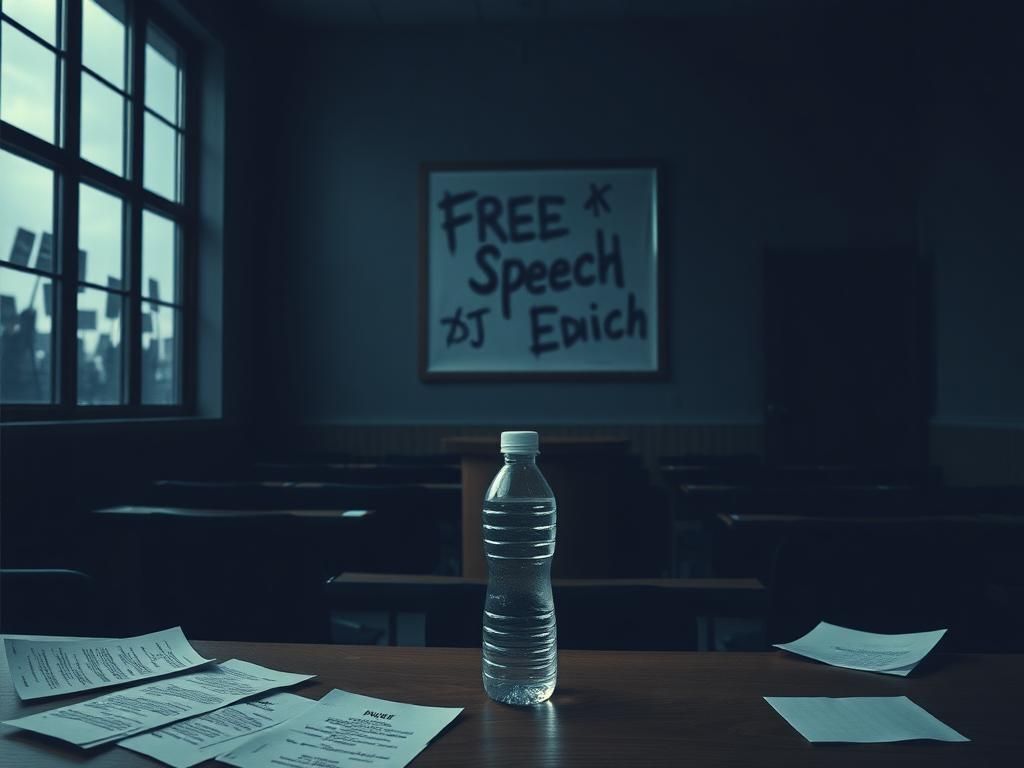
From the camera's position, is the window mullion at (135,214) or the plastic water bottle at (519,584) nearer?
the plastic water bottle at (519,584)

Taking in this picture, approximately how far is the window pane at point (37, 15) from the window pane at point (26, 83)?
0.15 feet

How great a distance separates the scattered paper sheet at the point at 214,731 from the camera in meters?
0.75

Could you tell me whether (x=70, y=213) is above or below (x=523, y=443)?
above

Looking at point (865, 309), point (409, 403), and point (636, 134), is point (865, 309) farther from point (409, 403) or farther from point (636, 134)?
point (409, 403)

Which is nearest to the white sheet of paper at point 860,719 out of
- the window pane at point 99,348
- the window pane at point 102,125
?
the window pane at point 99,348

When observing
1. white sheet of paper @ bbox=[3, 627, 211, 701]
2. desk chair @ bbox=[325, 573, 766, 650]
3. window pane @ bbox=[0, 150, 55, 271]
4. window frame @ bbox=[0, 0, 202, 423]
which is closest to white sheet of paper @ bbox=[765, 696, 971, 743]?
desk chair @ bbox=[325, 573, 766, 650]

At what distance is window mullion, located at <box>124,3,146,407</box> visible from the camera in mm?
4441

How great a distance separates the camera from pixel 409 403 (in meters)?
6.04

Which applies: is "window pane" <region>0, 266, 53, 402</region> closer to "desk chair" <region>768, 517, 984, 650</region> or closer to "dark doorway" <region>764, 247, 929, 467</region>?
"desk chair" <region>768, 517, 984, 650</region>

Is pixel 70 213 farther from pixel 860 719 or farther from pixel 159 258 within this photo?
pixel 860 719

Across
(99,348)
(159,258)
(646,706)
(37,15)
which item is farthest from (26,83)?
(646,706)

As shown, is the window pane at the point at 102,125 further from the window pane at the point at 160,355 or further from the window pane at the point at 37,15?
the window pane at the point at 160,355

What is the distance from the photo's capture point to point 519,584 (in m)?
1.04

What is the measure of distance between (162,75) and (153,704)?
497cm
